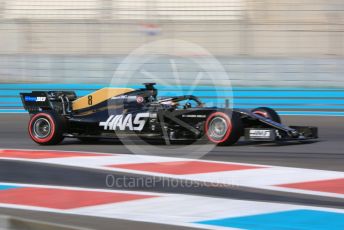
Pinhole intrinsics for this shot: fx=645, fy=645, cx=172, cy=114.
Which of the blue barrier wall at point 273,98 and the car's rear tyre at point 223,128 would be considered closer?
the car's rear tyre at point 223,128

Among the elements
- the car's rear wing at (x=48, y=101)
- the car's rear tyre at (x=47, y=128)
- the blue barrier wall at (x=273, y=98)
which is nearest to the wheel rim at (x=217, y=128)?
the car's rear tyre at (x=47, y=128)

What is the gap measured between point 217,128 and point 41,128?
2634mm

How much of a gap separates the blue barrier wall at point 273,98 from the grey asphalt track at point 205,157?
290 centimetres

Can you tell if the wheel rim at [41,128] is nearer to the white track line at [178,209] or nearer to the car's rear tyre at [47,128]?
the car's rear tyre at [47,128]

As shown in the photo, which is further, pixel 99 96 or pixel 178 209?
pixel 99 96

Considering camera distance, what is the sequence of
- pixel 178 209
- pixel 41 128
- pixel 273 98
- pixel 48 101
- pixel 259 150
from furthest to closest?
1. pixel 273 98
2. pixel 48 101
3. pixel 41 128
4. pixel 259 150
5. pixel 178 209

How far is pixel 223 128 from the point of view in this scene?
8570mm

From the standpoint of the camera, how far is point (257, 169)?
7.06m

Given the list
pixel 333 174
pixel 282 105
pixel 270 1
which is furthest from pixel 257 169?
pixel 270 1

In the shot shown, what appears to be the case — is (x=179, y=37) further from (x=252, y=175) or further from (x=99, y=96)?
(x=252, y=175)

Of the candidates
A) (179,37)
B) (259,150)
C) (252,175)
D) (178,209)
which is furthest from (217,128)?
(179,37)

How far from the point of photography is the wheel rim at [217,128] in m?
8.52

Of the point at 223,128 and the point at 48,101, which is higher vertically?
the point at 48,101

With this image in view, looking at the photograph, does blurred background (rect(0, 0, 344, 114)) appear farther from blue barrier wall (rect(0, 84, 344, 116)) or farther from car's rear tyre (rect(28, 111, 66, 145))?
car's rear tyre (rect(28, 111, 66, 145))
